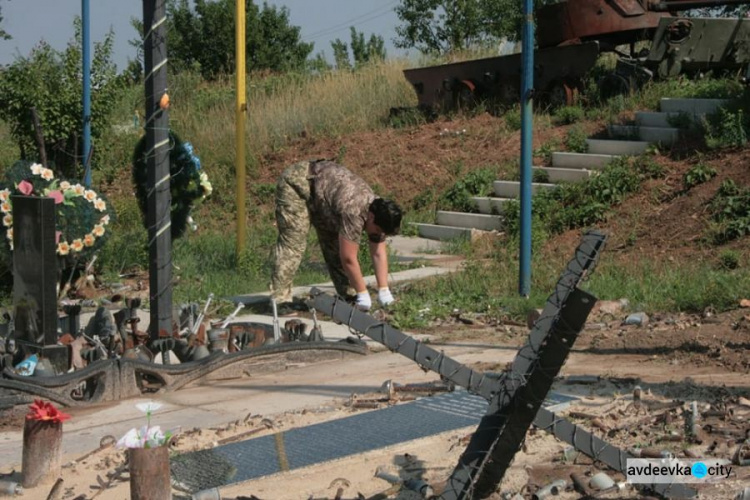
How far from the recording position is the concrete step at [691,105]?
15.0 metres

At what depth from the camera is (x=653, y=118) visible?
51.1ft

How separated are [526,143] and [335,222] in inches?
83.9

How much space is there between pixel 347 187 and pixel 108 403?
10.5ft

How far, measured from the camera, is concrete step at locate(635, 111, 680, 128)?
15.4 meters

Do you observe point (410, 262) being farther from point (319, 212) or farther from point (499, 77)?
point (499, 77)

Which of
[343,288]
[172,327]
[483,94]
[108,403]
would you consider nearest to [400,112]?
[483,94]

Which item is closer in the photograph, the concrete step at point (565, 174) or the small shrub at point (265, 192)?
the concrete step at point (565, 174)

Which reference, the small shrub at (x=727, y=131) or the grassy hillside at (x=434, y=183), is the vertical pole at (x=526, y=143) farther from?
the small shrub at (x=727, y=131)

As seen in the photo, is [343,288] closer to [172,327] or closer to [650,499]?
[172,327]

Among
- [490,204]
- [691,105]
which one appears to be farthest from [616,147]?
[490,204]

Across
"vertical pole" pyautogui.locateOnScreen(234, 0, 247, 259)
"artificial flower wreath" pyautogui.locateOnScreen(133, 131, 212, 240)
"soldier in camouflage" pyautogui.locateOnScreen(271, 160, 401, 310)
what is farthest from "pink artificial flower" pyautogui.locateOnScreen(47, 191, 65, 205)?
"vertical pole" pyautogui.locateOnScreen(234, 0, 247, 259)

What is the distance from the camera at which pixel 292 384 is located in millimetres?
7195

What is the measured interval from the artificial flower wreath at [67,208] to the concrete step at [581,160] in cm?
689

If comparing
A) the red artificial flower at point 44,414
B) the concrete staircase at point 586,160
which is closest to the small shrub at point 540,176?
the concrete staircase at point 586,160
